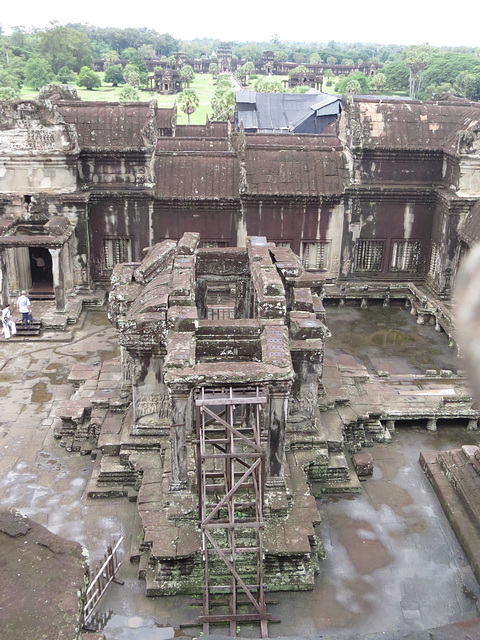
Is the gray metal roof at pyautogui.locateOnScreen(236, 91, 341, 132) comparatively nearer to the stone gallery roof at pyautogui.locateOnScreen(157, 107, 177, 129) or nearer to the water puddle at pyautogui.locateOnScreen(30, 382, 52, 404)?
the stone gallery roof at pyautogui.locateOnScreen(157, 107, 177, 129)

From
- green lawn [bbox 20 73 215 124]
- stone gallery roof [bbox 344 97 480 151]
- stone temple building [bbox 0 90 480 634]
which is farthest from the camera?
green lawn [bbox 20 73 215 124]

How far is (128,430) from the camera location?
14117mm

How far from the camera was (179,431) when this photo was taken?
37.8 feet

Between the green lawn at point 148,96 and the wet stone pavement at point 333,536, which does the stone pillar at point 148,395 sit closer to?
the wet stone pavement at point 333,536

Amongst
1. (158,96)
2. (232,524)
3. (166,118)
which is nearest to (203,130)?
(166,118)

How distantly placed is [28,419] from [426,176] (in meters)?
16.5

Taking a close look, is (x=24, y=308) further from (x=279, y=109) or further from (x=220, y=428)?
(x=279, y=109)

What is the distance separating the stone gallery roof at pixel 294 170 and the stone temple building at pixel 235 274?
0.06 metres

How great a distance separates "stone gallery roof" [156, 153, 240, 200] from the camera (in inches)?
902

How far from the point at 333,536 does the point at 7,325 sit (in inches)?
503

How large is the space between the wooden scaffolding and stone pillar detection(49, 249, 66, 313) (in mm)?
11231

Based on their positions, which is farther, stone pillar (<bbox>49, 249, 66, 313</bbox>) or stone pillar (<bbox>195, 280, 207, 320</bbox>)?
stone pillar (<bbox>49, 249, 66, 313</bbox>)

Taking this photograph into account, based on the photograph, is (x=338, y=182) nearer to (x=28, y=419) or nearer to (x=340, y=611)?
(x=28, y=419)

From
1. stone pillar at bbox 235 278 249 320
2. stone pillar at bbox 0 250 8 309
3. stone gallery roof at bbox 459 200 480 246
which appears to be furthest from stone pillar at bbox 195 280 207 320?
stone gallery roof at bbox 459 200 480 246
